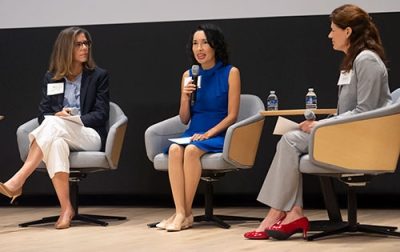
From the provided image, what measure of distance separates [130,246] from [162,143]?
4.03 feet

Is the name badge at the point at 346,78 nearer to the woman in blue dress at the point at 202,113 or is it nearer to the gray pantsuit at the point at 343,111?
the gray pantsuit at the point at 343,111

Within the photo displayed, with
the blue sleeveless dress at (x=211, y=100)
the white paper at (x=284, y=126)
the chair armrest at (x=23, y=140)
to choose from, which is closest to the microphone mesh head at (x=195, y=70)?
the blue sleeveless dress at (x=211, y=100)

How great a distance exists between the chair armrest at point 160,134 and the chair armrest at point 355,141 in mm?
1394

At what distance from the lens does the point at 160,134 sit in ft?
17.5

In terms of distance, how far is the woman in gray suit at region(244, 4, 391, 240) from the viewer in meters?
4.27

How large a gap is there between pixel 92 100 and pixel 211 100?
0.90 metres

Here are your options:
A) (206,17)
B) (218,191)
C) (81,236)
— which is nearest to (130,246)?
(81,236)

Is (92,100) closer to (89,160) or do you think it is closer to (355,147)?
(89,160)

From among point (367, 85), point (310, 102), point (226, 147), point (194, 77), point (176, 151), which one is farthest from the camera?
point (310, 102)

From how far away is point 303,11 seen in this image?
620 cm

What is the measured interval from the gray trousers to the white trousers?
1.57 meters

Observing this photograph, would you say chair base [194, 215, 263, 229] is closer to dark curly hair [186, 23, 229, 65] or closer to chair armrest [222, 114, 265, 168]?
chair armrest [222, 114, 265, 168]

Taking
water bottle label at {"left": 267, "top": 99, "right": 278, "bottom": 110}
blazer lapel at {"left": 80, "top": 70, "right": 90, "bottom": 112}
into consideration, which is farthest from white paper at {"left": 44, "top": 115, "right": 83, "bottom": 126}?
water bottle label at {"left": 267, "top": 99, "right": 278, "bottom": 110}

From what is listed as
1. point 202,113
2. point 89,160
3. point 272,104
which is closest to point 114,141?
point 89,160
